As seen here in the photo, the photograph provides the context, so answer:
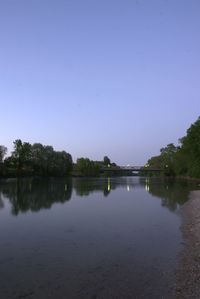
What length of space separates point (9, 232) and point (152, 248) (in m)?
9.65

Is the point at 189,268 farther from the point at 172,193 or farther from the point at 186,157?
the point at 186,157

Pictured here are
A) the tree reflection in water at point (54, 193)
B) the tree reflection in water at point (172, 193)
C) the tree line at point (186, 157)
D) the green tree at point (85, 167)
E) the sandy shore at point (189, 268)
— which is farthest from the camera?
the green tree at point (85, 167)

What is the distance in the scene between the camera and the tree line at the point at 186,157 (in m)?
87.7

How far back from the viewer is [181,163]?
143 m

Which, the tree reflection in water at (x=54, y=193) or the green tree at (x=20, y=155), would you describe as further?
the green tree at (x=20, y=155)

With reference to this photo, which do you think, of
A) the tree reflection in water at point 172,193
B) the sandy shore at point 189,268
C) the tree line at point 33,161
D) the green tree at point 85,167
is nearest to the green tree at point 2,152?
the tree line at point 33,161

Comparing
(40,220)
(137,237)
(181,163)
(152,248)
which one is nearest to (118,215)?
(40,220)

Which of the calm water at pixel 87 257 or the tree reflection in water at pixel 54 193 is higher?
the tree reflection in water at pixel 54 193

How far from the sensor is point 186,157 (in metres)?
119

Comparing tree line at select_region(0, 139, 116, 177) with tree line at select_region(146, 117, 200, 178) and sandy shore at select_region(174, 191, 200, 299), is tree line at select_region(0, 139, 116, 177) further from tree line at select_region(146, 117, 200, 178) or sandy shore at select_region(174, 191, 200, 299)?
sandy shore at select_region(174, 191, 200, 299)

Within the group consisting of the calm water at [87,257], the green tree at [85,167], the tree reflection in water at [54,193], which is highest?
the green tree at [85,167]

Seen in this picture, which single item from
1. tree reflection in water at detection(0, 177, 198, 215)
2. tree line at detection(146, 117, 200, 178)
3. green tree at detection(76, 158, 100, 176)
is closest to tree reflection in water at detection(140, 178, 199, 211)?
tree reflection in water at detection(0, 177, 198, 215)

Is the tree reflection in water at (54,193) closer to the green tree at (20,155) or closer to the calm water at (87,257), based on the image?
the calm water at (87,257)

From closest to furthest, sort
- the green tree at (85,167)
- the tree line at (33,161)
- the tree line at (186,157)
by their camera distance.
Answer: the tree line at (186,157) < the tree line at (33,161) < the green tree at (85,167)
